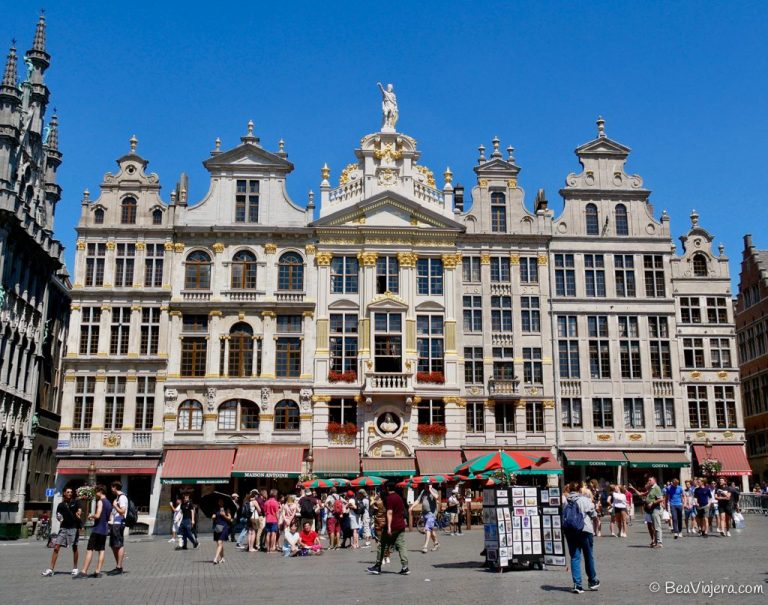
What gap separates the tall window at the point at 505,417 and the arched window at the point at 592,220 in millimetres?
10748

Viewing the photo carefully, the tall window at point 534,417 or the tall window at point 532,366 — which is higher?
the tall window at point 532,366

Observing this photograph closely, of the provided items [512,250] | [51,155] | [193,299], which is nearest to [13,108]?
[51,155]

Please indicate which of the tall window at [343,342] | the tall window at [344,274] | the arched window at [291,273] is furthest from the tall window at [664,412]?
the arched window at [291,273]

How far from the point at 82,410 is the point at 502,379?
847 inches

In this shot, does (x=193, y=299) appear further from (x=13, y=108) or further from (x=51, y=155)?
(x=51, y=155)

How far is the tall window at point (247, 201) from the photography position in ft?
150

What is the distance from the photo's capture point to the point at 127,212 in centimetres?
4541

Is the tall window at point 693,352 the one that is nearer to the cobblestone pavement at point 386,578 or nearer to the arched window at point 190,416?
the cobblestone pavement at point 386,578

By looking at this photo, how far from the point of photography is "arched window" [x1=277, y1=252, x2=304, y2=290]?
44.9m

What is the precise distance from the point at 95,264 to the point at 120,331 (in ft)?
12.6

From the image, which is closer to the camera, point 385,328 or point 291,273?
point 385,328

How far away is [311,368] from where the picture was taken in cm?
4375

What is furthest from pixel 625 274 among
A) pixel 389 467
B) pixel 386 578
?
pixel 386 578

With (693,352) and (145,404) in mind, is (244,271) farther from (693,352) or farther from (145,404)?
(693,352)
